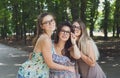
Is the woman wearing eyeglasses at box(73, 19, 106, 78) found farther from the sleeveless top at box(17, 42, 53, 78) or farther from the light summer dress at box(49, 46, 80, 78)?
the sleeveless top at box(17, 42, 53, 78)

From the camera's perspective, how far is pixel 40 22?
4.32 meters

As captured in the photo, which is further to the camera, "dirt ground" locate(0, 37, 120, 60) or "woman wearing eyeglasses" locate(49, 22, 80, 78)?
"dirt ground" locate(0, 37, 120, 60)

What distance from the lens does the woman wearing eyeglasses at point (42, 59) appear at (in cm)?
417

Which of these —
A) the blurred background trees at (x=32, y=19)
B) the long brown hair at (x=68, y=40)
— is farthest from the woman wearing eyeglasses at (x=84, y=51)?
the blurred background trees at (x=32, y=19)

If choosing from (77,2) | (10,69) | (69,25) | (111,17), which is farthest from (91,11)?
(69,25)

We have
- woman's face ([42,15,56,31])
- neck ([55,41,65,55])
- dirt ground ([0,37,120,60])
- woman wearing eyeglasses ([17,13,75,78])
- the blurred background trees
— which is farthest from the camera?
the blurred background trees

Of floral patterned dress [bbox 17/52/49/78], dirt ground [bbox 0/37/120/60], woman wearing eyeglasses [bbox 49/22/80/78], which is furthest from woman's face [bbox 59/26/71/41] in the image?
dirt ground [bbox 0/37/120/60]

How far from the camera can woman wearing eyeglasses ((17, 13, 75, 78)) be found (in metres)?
4.17

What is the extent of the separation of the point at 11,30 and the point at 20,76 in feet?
146

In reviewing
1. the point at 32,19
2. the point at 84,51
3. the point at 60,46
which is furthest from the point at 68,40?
the point at 32,19

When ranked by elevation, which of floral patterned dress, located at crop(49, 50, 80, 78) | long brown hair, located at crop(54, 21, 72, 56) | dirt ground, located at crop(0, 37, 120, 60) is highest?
long brown hair, located at crop(54, 21, 72, 56)

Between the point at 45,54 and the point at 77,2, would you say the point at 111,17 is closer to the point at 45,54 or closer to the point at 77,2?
the point at 77,2

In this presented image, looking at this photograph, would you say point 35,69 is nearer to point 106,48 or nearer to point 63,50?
point 63,50

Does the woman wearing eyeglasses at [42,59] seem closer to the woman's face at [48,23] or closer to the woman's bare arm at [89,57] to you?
the woman's face at [48,23]
